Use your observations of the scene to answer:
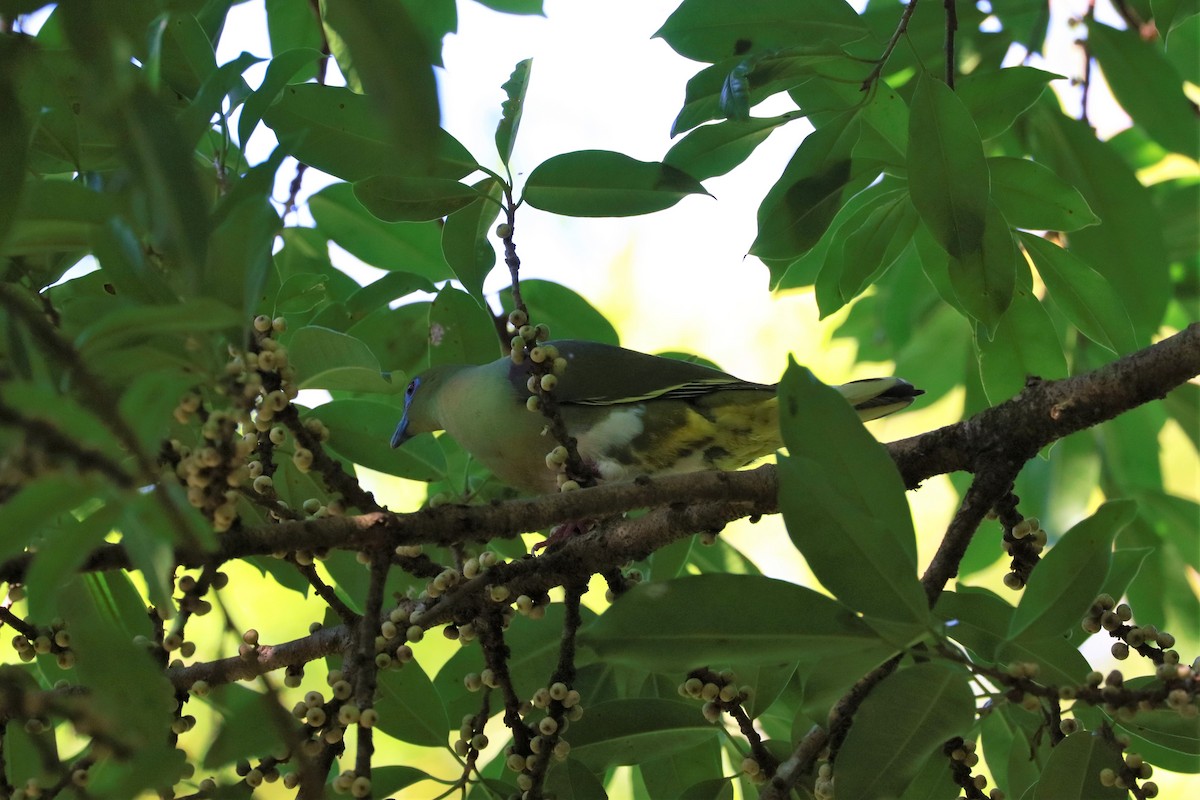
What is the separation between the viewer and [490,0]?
2404 mm

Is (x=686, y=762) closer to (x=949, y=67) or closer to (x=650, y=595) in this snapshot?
(x=650, y=595)

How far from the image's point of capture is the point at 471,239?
182 cm

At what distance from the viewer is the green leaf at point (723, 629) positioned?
115cm

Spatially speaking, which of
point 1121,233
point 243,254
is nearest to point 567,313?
point 1121,233

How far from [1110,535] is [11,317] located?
121cm

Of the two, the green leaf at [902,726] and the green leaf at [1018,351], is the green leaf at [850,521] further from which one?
the green leaf at [1018,351]

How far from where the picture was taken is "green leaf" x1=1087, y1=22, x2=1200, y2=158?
90.7 inches

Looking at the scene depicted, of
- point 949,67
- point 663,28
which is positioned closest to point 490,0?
point 663,28

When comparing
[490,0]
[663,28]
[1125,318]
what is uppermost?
[490,0]

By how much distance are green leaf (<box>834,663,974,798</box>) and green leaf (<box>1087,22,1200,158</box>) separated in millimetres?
1629

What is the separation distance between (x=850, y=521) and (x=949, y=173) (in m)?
0.75

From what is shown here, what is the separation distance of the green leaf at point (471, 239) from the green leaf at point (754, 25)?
0.49m

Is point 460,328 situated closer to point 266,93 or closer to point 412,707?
point 266,93

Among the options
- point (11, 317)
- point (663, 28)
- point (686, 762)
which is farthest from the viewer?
point (663, 28)
